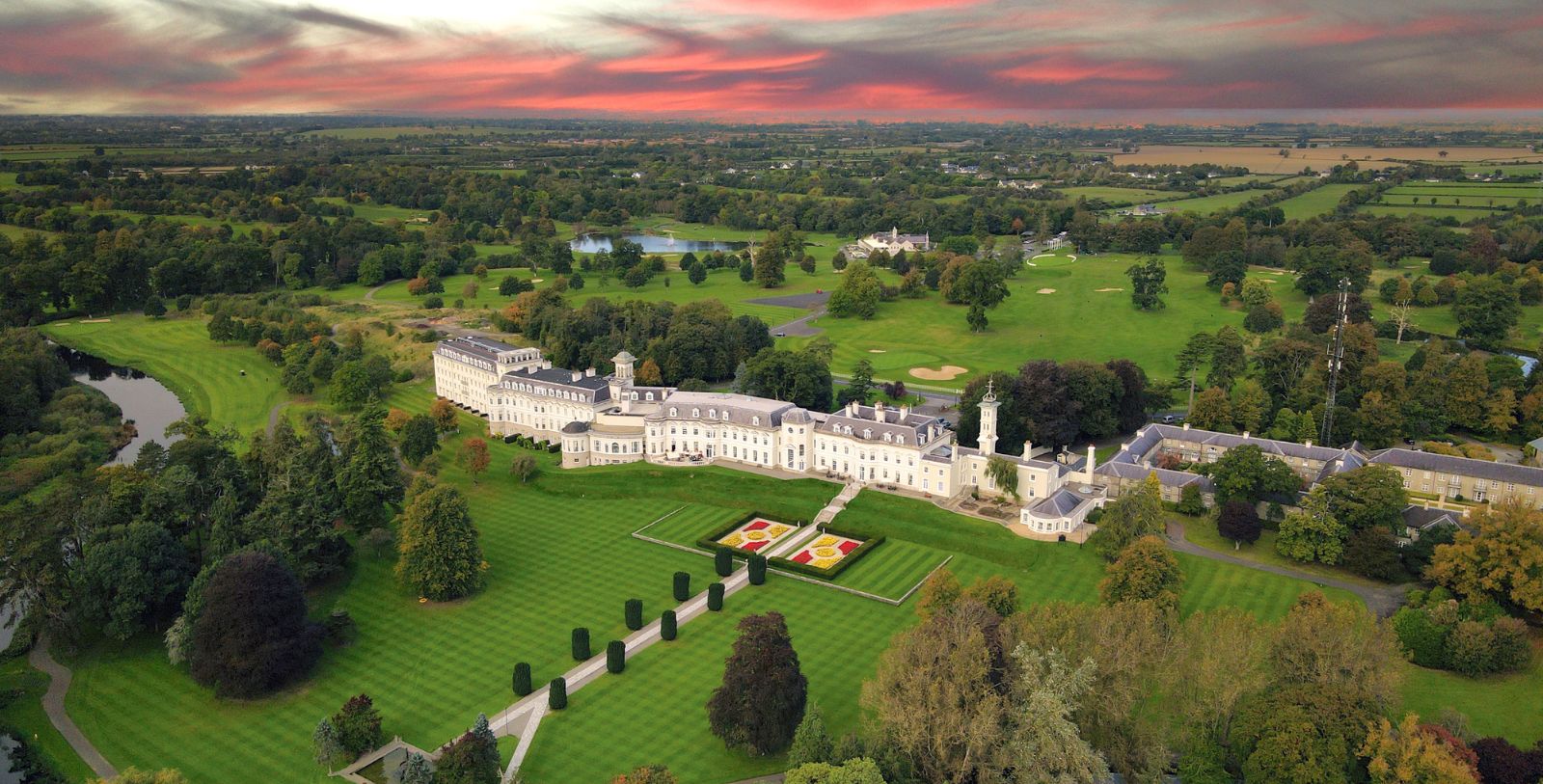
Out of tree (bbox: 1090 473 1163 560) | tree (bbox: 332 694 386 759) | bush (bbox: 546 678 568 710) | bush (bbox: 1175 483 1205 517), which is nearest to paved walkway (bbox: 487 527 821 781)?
bush (bbox: 546 678 568 710)

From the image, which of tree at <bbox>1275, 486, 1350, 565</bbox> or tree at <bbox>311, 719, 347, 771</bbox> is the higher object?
tree at <bbox>1275, 486, 1350, 565</bbox>

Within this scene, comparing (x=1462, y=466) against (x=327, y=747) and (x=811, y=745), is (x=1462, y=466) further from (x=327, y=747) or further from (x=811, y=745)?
(x=327, y=747)

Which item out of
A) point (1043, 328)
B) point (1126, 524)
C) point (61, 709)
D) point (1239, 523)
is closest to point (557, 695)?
point (61, 709)

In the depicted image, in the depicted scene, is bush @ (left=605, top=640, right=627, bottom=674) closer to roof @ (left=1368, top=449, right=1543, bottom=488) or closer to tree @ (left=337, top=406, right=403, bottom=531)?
tree @ (left=337, top=406, right=403, bottom=531)

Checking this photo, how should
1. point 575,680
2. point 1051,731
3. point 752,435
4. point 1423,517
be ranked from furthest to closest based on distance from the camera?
1. point 752,435
2. point 1423,517
3. point 575,680
4. point 1051,731

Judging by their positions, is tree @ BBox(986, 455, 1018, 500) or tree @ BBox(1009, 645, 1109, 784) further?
tree @ BBox(986, 455, 1018, 500)

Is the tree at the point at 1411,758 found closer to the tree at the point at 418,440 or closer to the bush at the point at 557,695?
the bush at the point at 557,695
